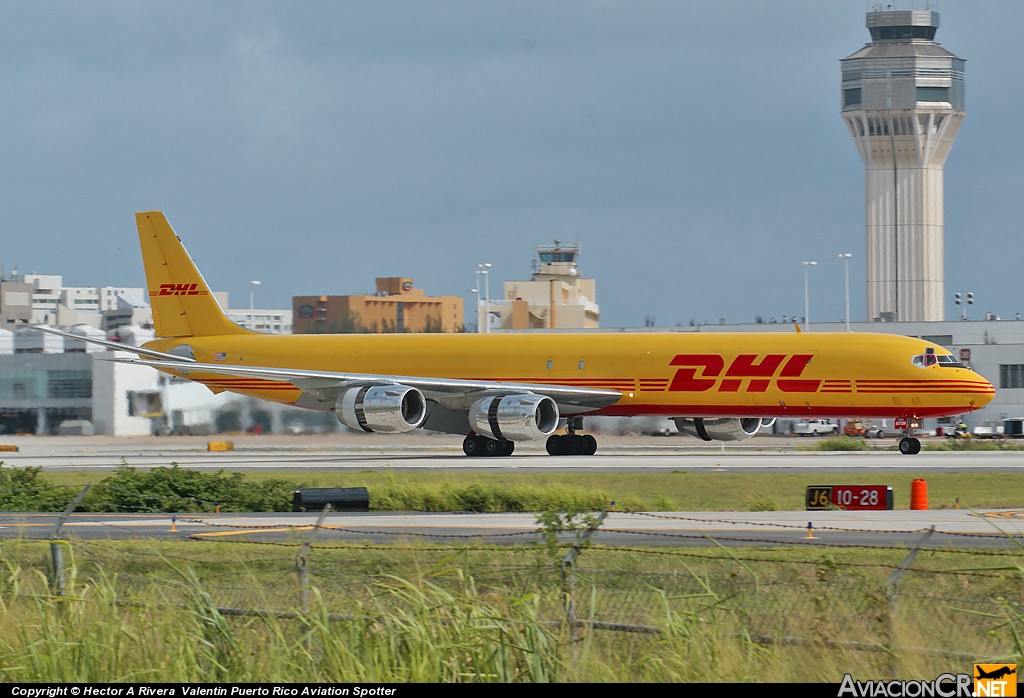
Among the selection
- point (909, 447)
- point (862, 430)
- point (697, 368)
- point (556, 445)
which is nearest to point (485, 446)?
point (556, 445)

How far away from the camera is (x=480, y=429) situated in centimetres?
4241

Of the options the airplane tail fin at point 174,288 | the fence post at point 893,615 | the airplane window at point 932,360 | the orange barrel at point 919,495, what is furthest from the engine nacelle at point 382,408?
the fence post at point 893,615

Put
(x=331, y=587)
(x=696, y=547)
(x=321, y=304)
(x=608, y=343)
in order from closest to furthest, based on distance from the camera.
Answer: (x=331, y=587)
(x=696, y=547)
(x=608, y=343)
(x=321, y=304)

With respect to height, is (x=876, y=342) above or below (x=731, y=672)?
above

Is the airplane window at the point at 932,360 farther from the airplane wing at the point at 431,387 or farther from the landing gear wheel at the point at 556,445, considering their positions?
the landing gear wheel at the point at 556,445

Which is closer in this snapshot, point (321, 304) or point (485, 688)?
point (485, 688)

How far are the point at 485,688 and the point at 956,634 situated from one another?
181 inches

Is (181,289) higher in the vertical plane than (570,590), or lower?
higher

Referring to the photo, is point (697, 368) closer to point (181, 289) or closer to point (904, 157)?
point (181, 289)

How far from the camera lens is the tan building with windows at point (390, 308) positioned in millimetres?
124750

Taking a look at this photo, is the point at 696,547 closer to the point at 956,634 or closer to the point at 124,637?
the point at 956,634

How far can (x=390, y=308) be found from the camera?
447ft

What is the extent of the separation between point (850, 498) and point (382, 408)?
1893 centimetres

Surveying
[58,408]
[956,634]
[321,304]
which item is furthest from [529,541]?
[321,304]
